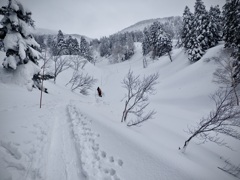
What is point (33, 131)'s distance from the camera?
5.12 metres

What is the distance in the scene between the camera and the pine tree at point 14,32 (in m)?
10.0

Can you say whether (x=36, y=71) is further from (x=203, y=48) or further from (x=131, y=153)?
(x=203, y=48)

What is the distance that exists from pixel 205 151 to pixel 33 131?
9.71 metres

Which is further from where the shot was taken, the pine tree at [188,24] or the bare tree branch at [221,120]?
the pine tree at [188,24]

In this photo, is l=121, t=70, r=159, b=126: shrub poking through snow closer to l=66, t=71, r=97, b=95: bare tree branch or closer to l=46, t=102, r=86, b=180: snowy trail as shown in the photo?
l=46, t=102, r=86, b=180: snowy trail

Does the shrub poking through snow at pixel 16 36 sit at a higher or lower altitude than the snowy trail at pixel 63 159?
higher

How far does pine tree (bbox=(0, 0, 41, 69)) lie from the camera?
33.0 ft

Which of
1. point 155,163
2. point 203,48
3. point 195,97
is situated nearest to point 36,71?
point 155,163

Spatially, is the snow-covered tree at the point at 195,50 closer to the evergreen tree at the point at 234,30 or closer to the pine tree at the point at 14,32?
the evergreen tree at the point at 234,30

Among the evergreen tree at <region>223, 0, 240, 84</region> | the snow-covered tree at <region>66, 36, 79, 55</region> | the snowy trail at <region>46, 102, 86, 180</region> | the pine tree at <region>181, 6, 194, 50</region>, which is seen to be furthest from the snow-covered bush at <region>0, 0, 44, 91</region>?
the snow-covered tree at <region>66, 36, 79, 55</region>

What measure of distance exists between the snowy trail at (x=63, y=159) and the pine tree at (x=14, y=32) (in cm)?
874

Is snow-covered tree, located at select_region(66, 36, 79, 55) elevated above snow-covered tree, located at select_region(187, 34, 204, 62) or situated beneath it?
elevated above

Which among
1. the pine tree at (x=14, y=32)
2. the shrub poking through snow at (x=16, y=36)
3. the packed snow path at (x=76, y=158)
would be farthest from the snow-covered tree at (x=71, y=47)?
the packed snow path at (x=76, y=158)

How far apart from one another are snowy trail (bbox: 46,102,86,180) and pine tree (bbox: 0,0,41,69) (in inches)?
344
